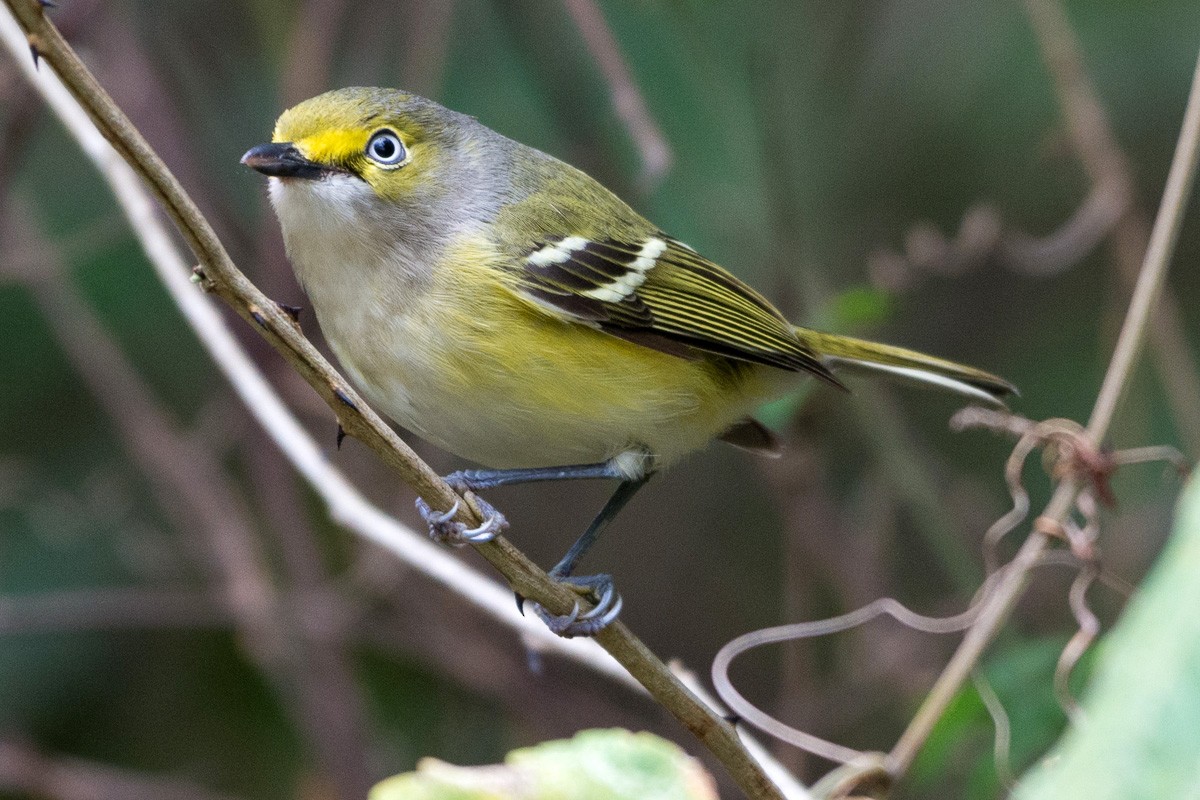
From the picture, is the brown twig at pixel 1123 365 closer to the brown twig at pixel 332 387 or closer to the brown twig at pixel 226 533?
the brown twig at pixel 332 387

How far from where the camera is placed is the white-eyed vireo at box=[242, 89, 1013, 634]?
7.32ft

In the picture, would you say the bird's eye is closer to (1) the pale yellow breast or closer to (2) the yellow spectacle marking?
(2) the yellow spectacle marking

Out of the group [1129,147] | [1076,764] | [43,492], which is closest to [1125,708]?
[1076,764]

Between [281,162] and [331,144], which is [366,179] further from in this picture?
[281,162]

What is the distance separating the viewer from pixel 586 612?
197 centimetres

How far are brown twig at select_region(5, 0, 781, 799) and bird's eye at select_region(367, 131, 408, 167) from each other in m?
0.90

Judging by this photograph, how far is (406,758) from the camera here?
3982 millimetres

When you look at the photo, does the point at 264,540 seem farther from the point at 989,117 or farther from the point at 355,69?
the point at 989,117

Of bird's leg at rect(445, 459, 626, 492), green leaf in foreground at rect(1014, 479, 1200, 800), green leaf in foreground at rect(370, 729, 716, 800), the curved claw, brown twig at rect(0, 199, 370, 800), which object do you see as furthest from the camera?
brown twig at rect(0, 199, 370, 800)

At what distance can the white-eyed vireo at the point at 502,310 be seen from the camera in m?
2.23

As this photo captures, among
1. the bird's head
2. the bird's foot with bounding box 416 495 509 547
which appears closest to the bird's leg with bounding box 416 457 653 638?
the bird's foot with bounding box 416 495 509 547

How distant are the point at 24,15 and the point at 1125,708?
3.54ft

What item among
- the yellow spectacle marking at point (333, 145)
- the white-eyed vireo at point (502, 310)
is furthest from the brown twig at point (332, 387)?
the yellow spectacle marking at point (333, 145)

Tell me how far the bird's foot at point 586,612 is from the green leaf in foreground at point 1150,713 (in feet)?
3.71
